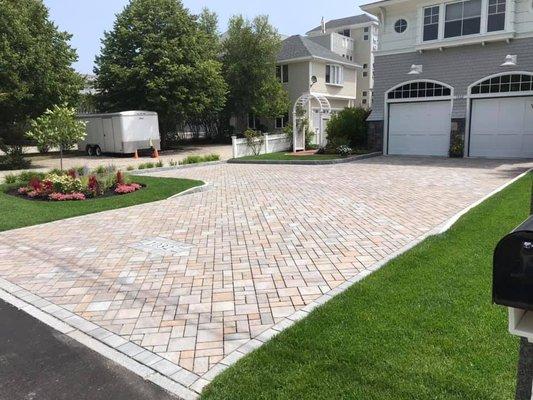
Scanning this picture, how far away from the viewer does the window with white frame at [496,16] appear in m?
17.5

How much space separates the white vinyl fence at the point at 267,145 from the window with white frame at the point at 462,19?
9687 millimetres

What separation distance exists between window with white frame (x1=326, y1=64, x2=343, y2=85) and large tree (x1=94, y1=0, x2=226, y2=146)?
11.8m

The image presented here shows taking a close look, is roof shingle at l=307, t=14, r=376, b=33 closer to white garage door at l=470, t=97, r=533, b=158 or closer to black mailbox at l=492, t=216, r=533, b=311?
white garage door at l=470, t=97, r=533, b=158

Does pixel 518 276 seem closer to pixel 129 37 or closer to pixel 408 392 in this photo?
pixel 408 392

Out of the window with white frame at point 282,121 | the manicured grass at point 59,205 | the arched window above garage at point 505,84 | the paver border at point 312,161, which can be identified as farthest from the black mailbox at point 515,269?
the window with white frame at point 282,121

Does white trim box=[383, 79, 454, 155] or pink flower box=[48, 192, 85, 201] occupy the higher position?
white trim box=[383, 79, 454, 155]

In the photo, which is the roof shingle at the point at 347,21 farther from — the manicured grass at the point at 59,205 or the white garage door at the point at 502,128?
the manicured grass at the point at 59,205

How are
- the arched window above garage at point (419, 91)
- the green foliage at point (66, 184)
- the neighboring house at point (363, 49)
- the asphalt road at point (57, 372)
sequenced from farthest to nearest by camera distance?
the neighboring house at point (363, 49)
the arched window above garage at point (419, 91)
the green foliage at point (66, 184)
the asphalt road at point (57, 372)

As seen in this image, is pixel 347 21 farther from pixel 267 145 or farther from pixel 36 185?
pixel 36 185

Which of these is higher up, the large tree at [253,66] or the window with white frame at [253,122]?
the large tree at [253,66]

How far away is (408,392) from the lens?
286 centimetres

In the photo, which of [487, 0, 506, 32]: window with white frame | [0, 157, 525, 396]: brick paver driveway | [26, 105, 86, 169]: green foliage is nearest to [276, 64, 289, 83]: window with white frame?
[487, 0, 506, 32]: window with white frame

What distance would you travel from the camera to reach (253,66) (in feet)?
104

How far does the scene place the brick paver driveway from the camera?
395 centimetres
